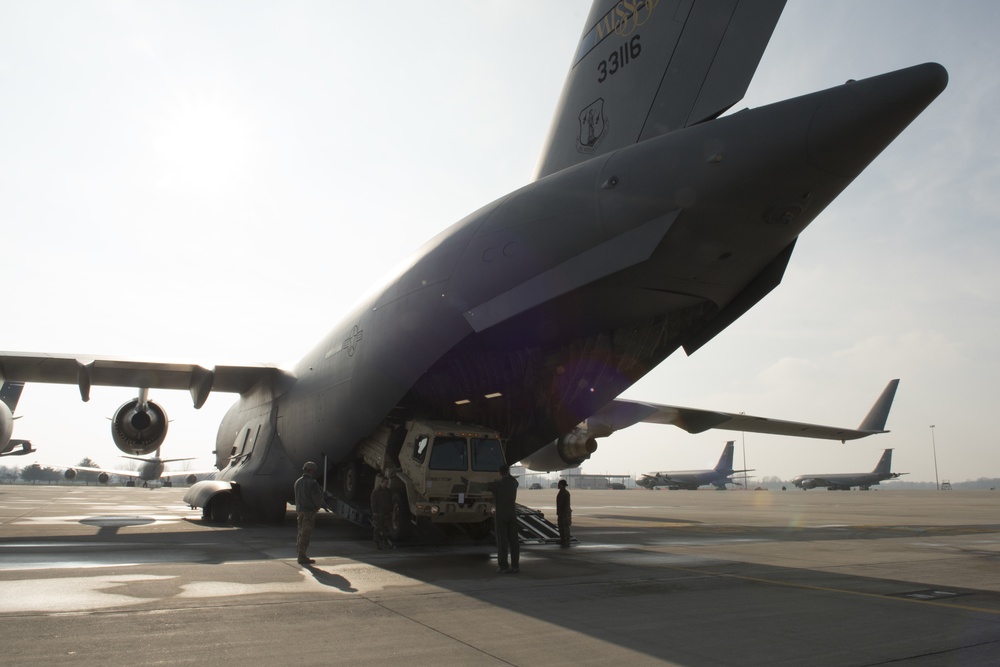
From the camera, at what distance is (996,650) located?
4.14 m

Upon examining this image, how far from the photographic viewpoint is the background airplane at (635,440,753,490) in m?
70.8

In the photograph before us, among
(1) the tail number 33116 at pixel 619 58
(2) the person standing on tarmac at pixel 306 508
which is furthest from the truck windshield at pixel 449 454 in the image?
(1) the tail number 33116 at pixel 619 58

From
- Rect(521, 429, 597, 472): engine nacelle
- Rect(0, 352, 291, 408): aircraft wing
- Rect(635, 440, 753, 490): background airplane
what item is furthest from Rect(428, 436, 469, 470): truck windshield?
Rect(635, 440, 753, 490): background airplane

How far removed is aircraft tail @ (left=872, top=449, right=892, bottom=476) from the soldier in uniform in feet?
243

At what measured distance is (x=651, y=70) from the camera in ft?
26.0

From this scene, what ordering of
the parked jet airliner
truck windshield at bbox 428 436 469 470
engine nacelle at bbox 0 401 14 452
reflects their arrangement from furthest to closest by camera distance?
engine nacelle at bbox 0 401 14 452 < truck windshield at bbox 428 436 469 470 < the parked jet airliner

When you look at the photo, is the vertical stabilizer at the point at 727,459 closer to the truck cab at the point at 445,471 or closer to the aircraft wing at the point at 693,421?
the aircraft wing at the point at 693,421

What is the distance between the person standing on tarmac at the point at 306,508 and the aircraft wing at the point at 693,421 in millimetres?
6309

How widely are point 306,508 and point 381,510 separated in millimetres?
Result: 1901

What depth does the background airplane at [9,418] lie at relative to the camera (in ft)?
48.3

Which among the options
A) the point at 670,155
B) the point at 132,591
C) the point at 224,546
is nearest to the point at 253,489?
the point at 224,546

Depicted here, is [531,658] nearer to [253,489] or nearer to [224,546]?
[224,546]

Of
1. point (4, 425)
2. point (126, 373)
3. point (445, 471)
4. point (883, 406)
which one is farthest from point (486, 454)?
point (883, 406)

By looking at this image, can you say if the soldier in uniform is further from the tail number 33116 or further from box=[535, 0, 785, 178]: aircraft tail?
the tail number 33116
